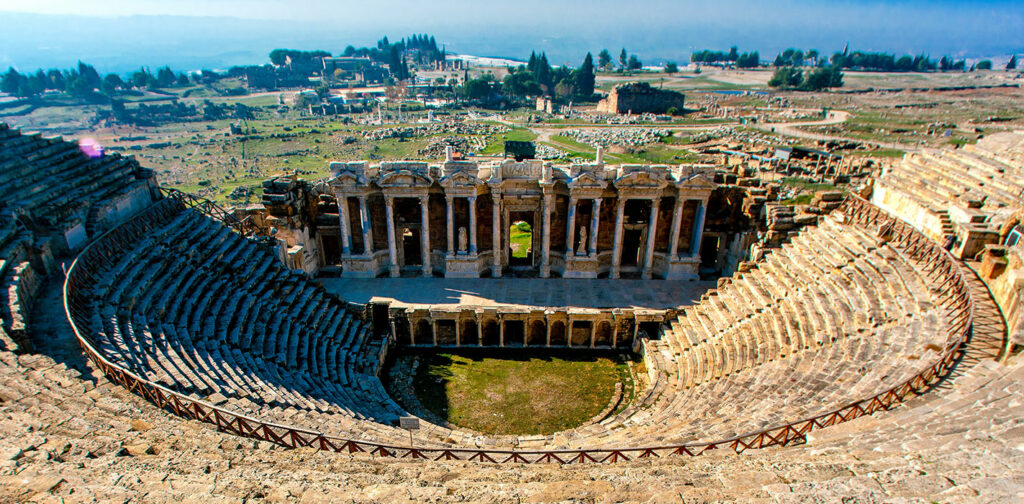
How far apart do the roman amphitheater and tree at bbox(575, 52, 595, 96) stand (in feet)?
386

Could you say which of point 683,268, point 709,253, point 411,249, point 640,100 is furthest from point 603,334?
point 640,100

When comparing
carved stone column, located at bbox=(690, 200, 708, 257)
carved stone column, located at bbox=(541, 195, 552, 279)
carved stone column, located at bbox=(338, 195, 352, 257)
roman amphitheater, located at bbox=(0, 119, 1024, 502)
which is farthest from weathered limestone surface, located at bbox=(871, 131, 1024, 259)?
carved stone column, located at bbox=(338, 195, 352, 257)

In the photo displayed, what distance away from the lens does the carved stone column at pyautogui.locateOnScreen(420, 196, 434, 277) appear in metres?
25.2

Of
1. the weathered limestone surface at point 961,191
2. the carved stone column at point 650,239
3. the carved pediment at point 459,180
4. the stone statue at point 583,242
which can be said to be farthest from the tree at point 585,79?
the carved pediment at point 459,180

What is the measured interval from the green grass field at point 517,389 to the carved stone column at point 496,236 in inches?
187

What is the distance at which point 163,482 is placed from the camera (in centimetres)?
837

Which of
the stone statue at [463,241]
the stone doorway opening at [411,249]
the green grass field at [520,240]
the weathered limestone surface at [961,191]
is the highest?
the weathered limestone surface at [961,191]

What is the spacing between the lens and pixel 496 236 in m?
25.9

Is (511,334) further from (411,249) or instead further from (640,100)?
(640,100)

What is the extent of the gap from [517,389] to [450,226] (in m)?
8.79

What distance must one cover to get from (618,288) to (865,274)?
10.2m

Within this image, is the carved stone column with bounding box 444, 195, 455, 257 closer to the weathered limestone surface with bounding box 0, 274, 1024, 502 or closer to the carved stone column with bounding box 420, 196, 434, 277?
the carved stone column with bounding box 420, 196, 434, 277

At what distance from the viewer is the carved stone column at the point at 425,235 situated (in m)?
25.2

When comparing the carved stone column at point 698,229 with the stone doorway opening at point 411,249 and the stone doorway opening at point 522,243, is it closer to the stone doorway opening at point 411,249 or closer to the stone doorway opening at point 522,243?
the stone doorway opening at point 522,243
